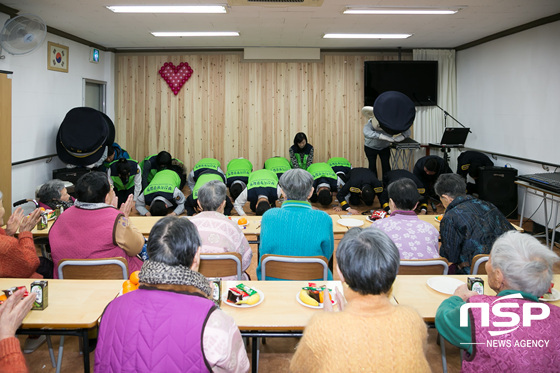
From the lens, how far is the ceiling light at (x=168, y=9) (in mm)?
5328

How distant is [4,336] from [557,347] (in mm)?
1916

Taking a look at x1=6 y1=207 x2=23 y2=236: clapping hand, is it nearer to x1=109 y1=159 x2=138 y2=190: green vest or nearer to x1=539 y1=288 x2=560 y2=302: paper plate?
x1=539 y1=288 x2=560 y2=302: paper plate

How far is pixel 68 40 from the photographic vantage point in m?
7.16

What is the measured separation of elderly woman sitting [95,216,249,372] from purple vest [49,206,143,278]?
1301 mm

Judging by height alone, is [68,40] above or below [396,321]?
above

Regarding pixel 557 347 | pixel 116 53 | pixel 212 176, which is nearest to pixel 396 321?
pixel 557 347

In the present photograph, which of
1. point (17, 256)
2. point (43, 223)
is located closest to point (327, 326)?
point (17, 256)

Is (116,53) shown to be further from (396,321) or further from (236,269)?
(396,321)

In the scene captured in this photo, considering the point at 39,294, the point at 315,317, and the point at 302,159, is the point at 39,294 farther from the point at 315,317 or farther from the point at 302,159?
the point at 302,159

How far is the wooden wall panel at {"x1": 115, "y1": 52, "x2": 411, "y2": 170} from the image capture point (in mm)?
9023

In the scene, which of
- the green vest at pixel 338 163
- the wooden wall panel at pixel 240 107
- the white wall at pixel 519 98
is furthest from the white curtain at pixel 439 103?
the green vest at pixel 338 163

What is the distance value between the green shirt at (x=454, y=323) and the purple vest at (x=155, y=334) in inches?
33.9

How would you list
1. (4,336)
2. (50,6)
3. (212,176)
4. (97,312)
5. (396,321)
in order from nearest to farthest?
1. (396,321)
2. (4,336)
3. (97,312)
4. (50,6)
5. (212,176)

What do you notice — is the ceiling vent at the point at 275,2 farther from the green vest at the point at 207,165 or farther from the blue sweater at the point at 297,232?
the green vest at the point at 207,165
